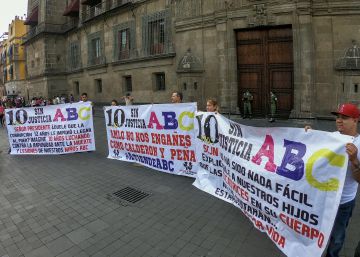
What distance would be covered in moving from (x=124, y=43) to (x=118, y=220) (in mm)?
20082

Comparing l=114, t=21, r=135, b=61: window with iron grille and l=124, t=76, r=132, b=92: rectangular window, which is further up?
l=114, t=21, r=135, b=61: window with iron grille

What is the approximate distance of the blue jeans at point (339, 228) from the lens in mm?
3018

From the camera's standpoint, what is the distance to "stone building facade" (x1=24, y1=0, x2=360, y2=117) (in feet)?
42.7

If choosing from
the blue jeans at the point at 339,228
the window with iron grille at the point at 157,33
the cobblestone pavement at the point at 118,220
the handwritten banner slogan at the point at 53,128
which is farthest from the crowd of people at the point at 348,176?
the window with iron grille at the point at 157,33

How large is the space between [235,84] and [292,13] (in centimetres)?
430

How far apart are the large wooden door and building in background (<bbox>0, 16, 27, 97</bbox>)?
1621 inches

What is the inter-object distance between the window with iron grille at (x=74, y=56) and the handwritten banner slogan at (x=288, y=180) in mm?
28029

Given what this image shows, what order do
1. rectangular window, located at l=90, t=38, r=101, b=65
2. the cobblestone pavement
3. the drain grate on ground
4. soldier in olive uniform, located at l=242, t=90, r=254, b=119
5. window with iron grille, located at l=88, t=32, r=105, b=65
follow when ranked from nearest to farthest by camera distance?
1. the cobblestone pavement
2. the drain grate on ground
3. soldier in olive uniform, located at l=242, t=90, r=254, b=119
4. window with iron grille, located at l=88, t=32, r=105, b=65
5. rectangular window, located at l=90, t=38, r=101, b=65

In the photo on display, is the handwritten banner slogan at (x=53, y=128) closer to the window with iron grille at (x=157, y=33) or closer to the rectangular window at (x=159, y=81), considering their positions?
the window with iron grille at (x=157, y=33)

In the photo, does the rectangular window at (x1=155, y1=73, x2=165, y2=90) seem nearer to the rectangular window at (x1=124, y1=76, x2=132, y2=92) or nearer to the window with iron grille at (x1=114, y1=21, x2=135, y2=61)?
the window with iron grille at (x1=114, y1=21, x2=135, y2=61)

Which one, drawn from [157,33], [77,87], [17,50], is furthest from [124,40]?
[17,50]

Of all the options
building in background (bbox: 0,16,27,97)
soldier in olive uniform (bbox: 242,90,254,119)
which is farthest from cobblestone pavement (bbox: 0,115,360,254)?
building in background (bbox: 0,16,27,97)

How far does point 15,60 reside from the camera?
48781mm

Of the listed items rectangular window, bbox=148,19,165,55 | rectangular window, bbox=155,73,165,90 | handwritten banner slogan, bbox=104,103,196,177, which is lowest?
handwritten banner slogan, bbox=104,103,196,177
